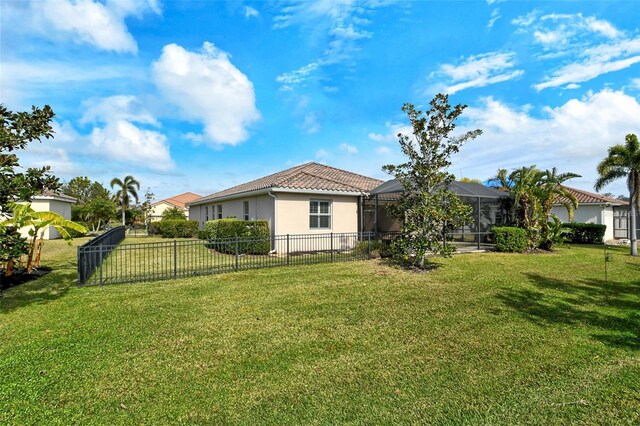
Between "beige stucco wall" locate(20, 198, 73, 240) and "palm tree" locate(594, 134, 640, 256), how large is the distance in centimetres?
3402

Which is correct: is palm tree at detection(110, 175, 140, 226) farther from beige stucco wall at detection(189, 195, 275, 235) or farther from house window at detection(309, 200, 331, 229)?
house window at detection(309, 200, 331, 229)

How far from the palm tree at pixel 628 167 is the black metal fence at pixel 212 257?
1370 cm

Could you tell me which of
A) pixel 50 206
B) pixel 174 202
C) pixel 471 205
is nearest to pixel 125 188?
pixel 50 206

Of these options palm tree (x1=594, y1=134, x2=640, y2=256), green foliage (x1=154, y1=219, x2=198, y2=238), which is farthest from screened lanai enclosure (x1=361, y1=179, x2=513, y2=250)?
green foliage (x1=154, y1=219, x2=198, y2=238)

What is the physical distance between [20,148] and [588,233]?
91.7 ft

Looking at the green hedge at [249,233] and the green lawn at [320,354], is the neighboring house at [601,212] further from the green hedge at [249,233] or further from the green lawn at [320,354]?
the green hedge at [249,233]

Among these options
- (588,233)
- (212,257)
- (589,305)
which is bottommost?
(589,305)

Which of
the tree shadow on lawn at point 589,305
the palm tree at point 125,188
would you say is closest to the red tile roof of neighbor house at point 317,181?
the tree shadow on lawn at point 589,305

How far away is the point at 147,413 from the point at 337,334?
272 centimetres

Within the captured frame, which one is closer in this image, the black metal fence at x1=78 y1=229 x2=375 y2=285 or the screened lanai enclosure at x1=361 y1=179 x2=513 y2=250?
the black metal fence at x1=78 y1=229 x2=375 y2=285

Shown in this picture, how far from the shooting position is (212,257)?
455 inches

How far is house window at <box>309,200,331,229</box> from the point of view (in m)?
15.0

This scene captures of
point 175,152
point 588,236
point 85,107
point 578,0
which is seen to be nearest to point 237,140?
point 175,152

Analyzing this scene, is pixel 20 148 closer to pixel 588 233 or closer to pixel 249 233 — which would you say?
pixel 249 233
